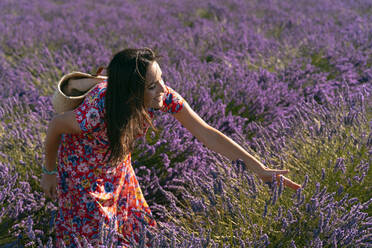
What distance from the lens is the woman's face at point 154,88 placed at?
145cm

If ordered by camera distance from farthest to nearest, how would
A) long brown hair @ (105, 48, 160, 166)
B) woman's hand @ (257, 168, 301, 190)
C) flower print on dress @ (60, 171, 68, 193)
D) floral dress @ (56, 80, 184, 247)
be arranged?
flower print on dress @ (60, 171, 68, 193), floral dress @ (56, 80, 184, 247), woman's hand @ (257, 168, 301, 190), long brown hair @ (105, 48, 160, 166)

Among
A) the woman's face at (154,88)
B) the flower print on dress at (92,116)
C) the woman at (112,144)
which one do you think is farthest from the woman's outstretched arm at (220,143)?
the flower print on dress at (92,116)

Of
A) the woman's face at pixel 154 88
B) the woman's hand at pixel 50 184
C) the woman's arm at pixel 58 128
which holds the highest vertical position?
the woman's face at pixel 154 88

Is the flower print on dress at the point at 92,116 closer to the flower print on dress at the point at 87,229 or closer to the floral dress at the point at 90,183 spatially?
the floral dress at the point at 90,183

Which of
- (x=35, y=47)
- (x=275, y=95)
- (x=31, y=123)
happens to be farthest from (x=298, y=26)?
(x=31, y=123)

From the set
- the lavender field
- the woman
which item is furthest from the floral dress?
the lavender field

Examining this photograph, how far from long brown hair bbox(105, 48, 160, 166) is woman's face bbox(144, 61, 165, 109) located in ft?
0.07

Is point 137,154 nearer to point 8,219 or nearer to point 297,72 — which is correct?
point 8,219

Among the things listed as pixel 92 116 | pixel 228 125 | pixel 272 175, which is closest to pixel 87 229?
Result: pixel 92 116

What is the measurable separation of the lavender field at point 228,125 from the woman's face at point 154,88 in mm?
442

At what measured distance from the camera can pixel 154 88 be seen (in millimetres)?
1501

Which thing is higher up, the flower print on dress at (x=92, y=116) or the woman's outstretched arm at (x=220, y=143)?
the flower print on dress at (x=92, y=116)

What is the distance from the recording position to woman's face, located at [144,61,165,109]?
145cm

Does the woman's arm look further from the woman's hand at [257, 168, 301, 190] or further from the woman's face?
the woman's hand at [257, 168, 301, 190]
